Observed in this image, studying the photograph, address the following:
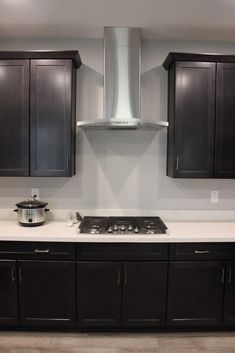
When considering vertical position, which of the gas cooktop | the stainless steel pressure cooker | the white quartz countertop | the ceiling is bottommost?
the white quartz countertop

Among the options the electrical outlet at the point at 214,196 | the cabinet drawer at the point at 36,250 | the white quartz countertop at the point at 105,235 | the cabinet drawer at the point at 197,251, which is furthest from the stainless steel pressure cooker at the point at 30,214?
the electrical outlet at the point at 214,196

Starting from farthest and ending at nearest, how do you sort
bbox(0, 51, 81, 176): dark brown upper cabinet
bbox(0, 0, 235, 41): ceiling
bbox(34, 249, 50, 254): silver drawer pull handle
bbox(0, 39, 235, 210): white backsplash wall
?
bbox(0, 39, 235, 210): white backsplash wall < bbox(0, 51, 81, 176): dark brown upper cabinet < bbox(34, 249, 50, 254): silver drawer pull handle < bbox(0, 0, 235, 41): ceiling

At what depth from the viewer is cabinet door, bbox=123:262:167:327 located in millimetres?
2219

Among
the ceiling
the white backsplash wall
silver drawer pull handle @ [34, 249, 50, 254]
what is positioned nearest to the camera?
the ceiling

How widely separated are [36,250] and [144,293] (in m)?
Result: 1.00

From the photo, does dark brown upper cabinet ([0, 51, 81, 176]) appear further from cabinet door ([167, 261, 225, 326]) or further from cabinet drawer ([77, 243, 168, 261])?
cabinet door ([167, 261, 225, 326])

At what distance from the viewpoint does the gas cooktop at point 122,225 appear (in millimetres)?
2293

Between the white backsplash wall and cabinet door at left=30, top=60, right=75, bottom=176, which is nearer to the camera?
cabinet door at left=30, top=60, right=75, bottom=176

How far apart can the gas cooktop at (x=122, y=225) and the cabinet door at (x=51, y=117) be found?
0.54 meters

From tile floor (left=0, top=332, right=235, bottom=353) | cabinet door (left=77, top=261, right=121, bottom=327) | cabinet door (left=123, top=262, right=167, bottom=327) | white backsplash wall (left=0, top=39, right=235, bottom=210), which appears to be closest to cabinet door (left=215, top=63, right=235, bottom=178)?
white backsplash wall (left=0, top=39, right=235, bottom=210)

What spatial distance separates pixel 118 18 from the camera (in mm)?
2303

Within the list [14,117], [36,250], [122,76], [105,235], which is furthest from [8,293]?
[122,76]

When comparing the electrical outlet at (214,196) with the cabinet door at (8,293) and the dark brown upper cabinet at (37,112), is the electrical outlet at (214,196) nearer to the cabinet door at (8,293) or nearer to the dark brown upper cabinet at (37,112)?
the dark brown upper cabinet at (37,112)

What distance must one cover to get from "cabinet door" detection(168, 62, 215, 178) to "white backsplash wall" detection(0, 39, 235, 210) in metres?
0.31
